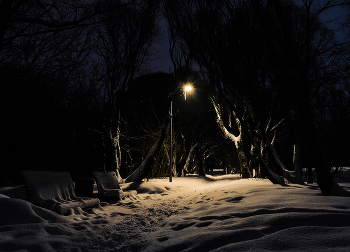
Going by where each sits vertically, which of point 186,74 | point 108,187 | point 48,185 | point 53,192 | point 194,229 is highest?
point 186,74

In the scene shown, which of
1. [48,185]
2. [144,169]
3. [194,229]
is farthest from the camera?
[144,169]

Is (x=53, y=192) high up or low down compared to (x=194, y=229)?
up

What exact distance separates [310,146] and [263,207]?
8.66 ft

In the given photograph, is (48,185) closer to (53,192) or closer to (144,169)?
(53,192)

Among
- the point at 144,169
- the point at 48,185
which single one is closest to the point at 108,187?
the point at 48,185

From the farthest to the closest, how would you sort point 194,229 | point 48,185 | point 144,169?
point 144,169 < point 48,185 < point 194,229

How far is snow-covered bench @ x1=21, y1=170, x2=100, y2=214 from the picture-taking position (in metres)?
5.02

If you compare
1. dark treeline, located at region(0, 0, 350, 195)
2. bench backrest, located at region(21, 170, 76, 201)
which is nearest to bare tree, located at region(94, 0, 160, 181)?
dark treeline, located at region(0, 0, 350, 195)

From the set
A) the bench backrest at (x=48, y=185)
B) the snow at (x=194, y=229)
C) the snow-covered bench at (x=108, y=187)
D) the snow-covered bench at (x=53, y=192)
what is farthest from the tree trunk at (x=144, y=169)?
the snow at (x=194, y=229)

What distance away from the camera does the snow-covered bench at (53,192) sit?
5016 mm

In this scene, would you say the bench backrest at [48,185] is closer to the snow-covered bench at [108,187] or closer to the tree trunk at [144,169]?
the snow-covered bench at [108,187]

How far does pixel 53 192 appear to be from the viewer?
552cm

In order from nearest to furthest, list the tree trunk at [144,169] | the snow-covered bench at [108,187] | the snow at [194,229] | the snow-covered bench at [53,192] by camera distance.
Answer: the snow at [194,229] < the snow-covered bench at [53,192] < the snow-covered bench at [108,187] < the tree trunk at [144,169]

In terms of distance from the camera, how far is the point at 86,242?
3.59 meters
